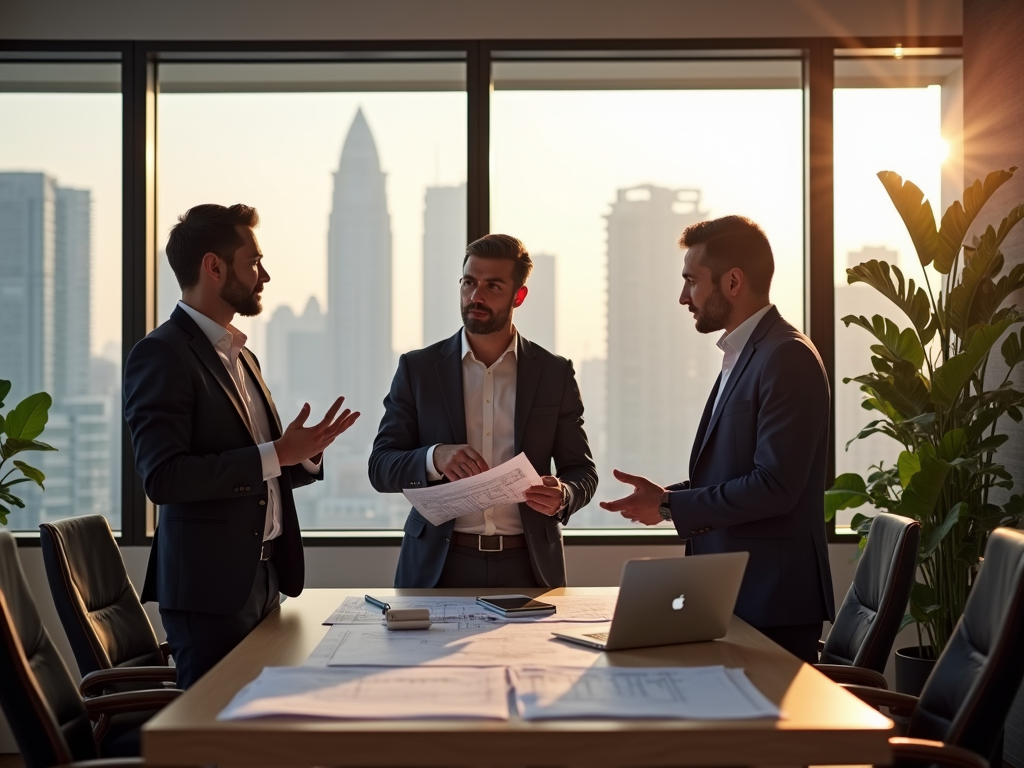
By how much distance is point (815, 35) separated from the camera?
15.8 feet

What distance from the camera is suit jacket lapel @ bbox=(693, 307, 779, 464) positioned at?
9.70 feet

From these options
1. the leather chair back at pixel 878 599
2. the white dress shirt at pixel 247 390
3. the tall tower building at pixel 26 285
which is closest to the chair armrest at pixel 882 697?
the leather chair back at pixel 878 599

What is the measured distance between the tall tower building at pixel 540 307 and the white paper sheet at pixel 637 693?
3.15 m

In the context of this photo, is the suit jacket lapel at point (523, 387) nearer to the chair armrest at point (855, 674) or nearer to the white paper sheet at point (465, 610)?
the white paper sheet at point (465, 610)

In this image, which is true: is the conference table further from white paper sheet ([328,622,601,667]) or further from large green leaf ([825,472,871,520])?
large green leaf ([825,472,871,520])

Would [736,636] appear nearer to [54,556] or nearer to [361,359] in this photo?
[54,556]

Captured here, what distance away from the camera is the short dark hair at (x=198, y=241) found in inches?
119

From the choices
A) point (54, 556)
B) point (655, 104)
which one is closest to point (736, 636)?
point (54, 556)

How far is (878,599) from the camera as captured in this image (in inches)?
106

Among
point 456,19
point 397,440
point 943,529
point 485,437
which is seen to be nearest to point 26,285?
point 456,19

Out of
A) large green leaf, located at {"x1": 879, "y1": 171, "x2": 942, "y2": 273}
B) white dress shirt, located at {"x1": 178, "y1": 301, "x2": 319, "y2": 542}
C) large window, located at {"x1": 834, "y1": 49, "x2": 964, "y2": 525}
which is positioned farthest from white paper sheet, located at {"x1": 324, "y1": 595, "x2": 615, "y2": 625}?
large window, located at {"x1": 834, "y1": 49, "x2": 964, "y2": 525}

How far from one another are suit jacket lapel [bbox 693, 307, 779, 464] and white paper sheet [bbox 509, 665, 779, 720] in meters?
1.14

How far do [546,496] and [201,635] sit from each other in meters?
1.02

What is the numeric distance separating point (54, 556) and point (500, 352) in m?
1.57
